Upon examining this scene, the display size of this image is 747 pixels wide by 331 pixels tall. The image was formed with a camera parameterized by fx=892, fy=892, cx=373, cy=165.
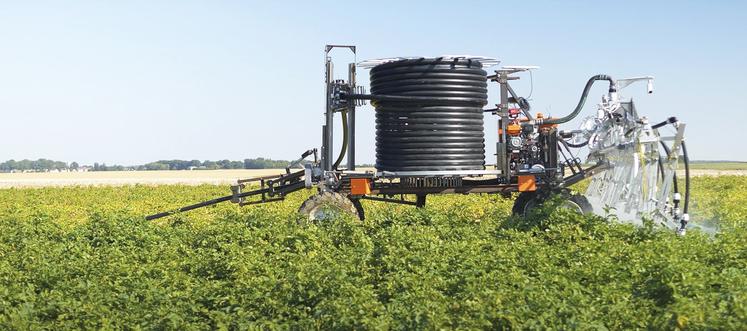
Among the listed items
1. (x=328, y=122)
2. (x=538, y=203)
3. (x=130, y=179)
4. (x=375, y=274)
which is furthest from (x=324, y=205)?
(x=130, y=179)

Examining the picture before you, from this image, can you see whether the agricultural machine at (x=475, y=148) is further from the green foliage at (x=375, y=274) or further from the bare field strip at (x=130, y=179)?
the bare field strip at (x=130, y=179)

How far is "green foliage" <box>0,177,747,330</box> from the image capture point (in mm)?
7219

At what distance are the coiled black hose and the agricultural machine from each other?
0.6 inches

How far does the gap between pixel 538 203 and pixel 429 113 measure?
2601 mm

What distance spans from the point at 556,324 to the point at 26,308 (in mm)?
4924

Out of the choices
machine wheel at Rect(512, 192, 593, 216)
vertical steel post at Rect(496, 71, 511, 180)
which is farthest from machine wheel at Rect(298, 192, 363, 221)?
machine wheel at Rect(512, 192, 593, 216)

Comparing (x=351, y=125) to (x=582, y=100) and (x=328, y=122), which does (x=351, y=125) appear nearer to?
(x=328, y=122)

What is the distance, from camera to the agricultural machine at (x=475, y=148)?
544 inches

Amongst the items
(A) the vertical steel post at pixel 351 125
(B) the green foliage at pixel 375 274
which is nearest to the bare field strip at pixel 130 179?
(A) the vertical steel post at pixel 351 125

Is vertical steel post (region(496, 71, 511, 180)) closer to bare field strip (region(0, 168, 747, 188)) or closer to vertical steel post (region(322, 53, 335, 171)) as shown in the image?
vertical steel post (region(322, 53, 335, 171))

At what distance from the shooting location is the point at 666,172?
44.6ft

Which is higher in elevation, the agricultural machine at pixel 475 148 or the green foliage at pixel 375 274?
the agricultural machine at pixel 475 148

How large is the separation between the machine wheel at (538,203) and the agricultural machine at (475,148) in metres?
0.02

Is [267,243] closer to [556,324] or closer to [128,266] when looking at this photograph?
[128,266]
